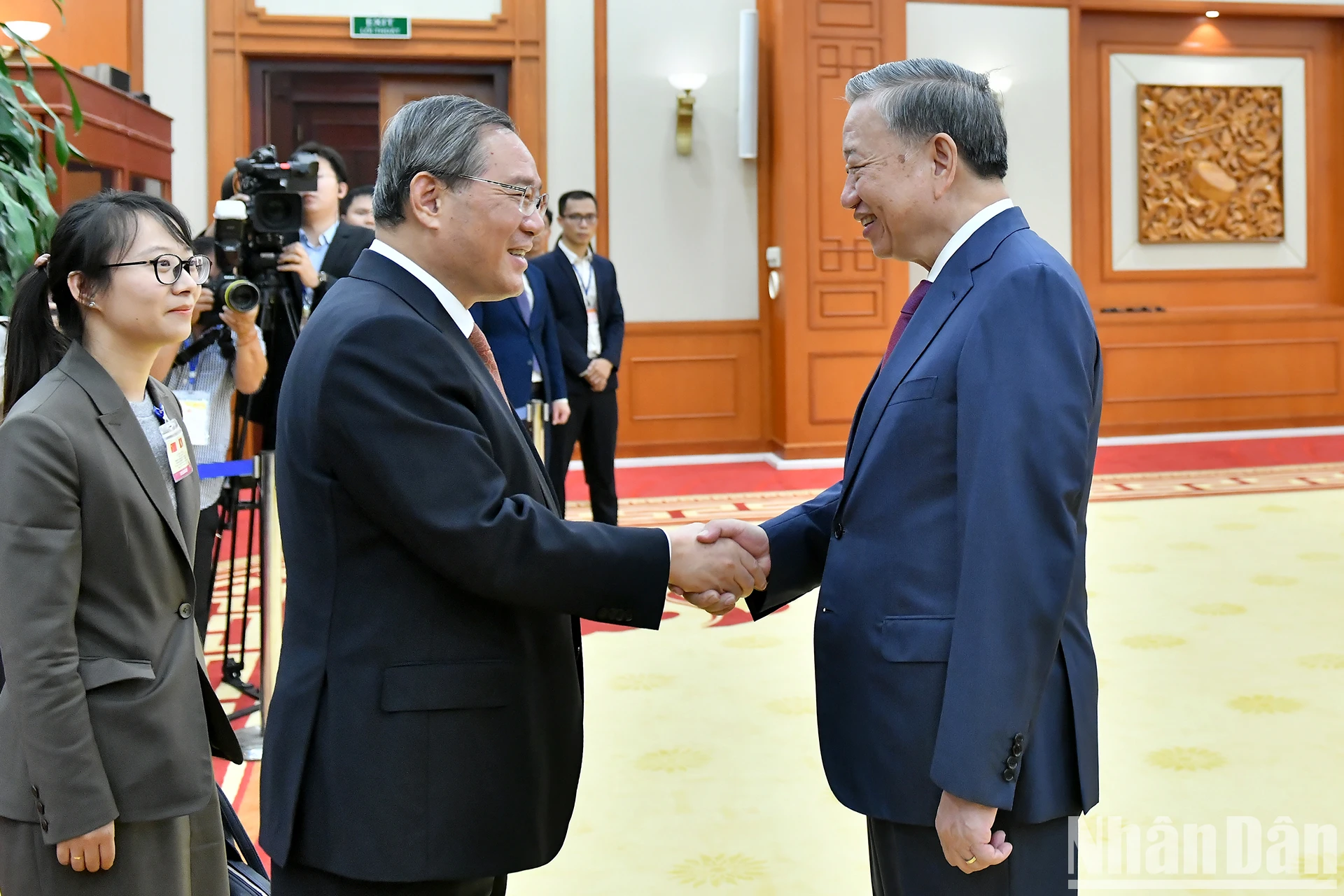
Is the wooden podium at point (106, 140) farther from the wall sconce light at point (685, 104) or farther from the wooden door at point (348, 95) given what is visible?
the wall sconce light at point (685, 104)

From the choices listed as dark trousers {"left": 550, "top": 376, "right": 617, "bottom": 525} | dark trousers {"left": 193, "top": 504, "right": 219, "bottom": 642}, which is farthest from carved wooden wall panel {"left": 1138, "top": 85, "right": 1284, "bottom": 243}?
dark trousers {"left": 193, "top": 504, "right": 219, "bottom": 642}

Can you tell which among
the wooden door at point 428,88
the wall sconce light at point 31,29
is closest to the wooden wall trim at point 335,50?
the wooden door at point 428,88

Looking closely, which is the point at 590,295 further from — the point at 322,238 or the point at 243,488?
the point at 243,488

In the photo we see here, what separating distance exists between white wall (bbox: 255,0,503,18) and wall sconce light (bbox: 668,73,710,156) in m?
1.33

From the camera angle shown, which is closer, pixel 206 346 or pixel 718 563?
pixel 718 563

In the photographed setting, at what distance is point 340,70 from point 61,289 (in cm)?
710

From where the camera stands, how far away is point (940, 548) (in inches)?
58.0

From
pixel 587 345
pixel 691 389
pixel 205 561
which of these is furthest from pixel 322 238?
pixel 691 389

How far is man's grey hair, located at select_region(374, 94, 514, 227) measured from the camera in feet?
5.12

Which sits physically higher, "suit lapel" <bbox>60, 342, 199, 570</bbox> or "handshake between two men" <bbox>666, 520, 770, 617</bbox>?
"suit lapel" <bbox>60, 342, 199, 570</bbox>

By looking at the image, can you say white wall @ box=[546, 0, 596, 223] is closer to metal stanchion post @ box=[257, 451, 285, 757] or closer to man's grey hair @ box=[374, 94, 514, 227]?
metal stanchion post @ box=[257, 451, 285, 757]

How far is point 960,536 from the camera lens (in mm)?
1457

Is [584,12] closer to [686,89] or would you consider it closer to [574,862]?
[686,89]

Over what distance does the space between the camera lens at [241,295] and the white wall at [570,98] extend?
562cm
